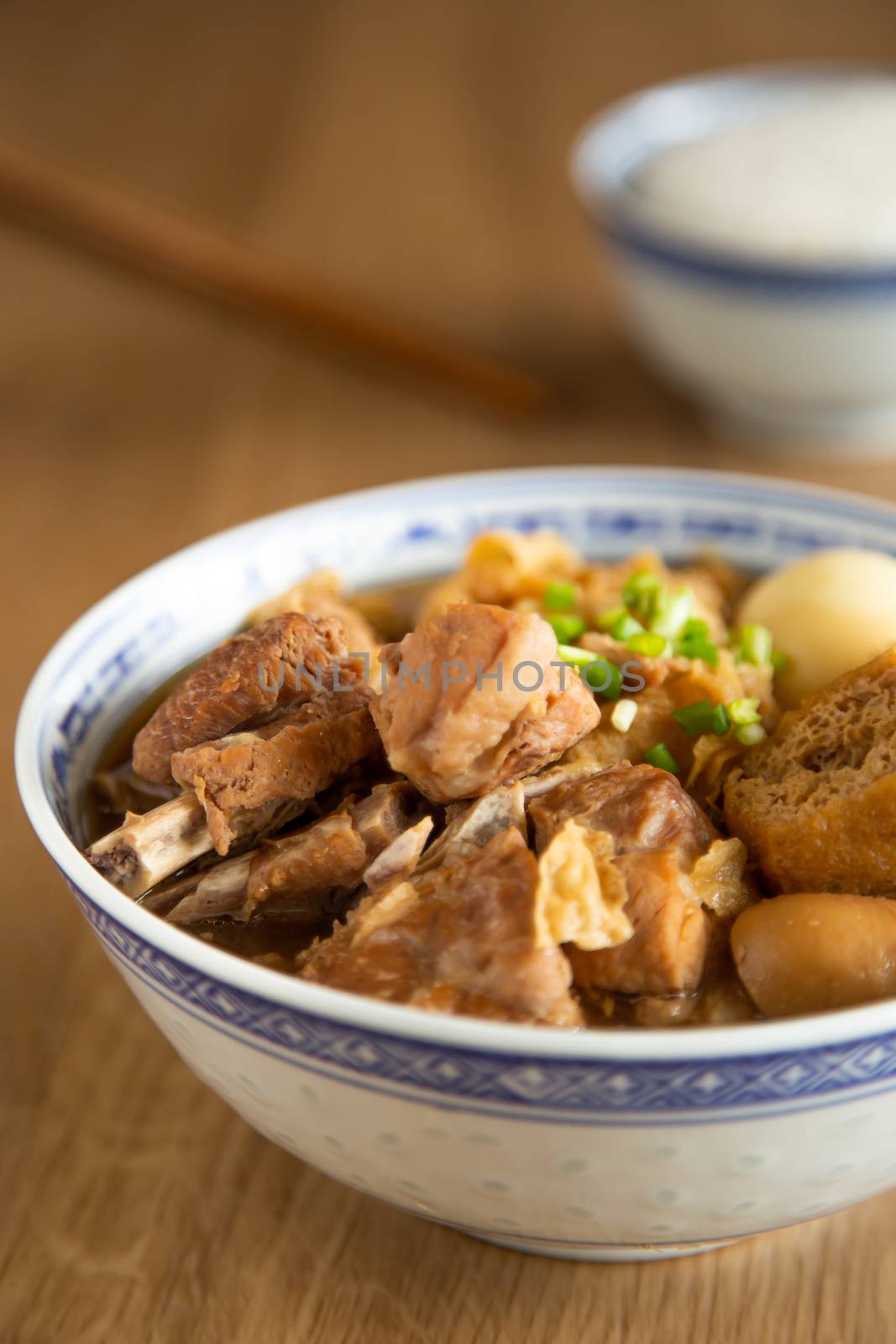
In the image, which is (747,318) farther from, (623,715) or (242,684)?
(242,684)

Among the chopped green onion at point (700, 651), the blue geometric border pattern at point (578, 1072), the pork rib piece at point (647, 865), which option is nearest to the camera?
the blue geometric border pattern at point (578, 1072)

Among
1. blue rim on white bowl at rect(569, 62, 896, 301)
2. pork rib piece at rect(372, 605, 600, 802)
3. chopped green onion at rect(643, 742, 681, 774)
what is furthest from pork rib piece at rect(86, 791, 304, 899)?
blue rim on white bowl at rect(569, 62, 896, 301)

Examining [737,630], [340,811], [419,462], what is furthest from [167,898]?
[419,462]

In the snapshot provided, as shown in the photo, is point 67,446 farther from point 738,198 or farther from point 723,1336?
point 723,1336

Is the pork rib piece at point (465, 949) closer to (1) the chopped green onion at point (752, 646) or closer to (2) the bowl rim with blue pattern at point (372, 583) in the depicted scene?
(2) the bowl rim with blue pattern at point (372, 583)

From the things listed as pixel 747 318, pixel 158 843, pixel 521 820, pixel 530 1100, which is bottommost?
pixel 158 843

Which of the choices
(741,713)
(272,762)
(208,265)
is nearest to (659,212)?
(208,265)

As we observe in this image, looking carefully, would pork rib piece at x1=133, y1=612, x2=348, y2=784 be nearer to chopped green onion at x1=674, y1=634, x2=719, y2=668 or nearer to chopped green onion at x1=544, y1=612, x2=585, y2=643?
chopped green onion at x1=544, y1=612, x2=585, y2=643

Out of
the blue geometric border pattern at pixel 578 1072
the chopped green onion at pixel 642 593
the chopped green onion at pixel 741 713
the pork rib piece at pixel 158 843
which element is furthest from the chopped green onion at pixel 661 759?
the blue geometric border pattern at pixel 578 1072
